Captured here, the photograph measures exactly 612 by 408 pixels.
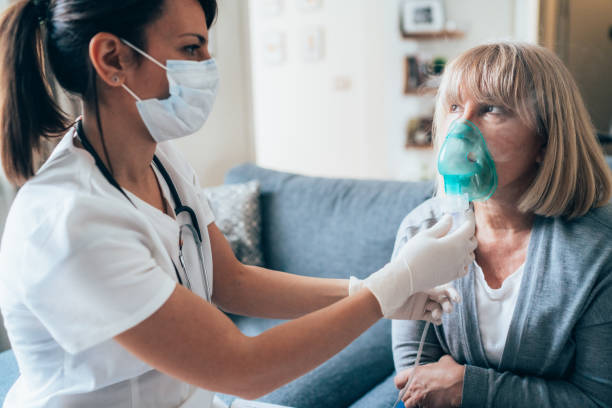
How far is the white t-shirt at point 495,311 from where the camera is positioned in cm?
115

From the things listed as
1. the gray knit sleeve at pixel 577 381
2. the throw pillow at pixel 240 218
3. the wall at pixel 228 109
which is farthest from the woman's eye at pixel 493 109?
the wall at pixel 228 109

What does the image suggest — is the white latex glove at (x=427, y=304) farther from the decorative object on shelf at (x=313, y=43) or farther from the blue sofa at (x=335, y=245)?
the decorative object on shelf at (x=313, y=43)

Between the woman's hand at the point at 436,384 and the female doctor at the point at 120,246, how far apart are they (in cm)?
25

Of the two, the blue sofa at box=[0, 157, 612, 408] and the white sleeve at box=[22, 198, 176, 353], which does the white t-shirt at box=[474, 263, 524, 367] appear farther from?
the white sleeve at box=[22, 198, 176, 353]

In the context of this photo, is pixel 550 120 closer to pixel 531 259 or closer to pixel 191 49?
pixel 531 259

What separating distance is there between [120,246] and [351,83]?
161 inches

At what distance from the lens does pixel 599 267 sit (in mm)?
1053

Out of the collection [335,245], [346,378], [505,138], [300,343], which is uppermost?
[505,138]

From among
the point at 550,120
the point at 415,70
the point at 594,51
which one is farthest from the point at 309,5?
the point at 550,120

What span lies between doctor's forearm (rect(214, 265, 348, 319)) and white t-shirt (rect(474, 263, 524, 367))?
32cm

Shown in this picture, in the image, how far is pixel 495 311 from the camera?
116 centimetres

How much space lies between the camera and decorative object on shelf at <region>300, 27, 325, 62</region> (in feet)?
15.4

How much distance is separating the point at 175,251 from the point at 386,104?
3.95 m

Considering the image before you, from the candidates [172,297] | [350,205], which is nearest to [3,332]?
[350,205]
